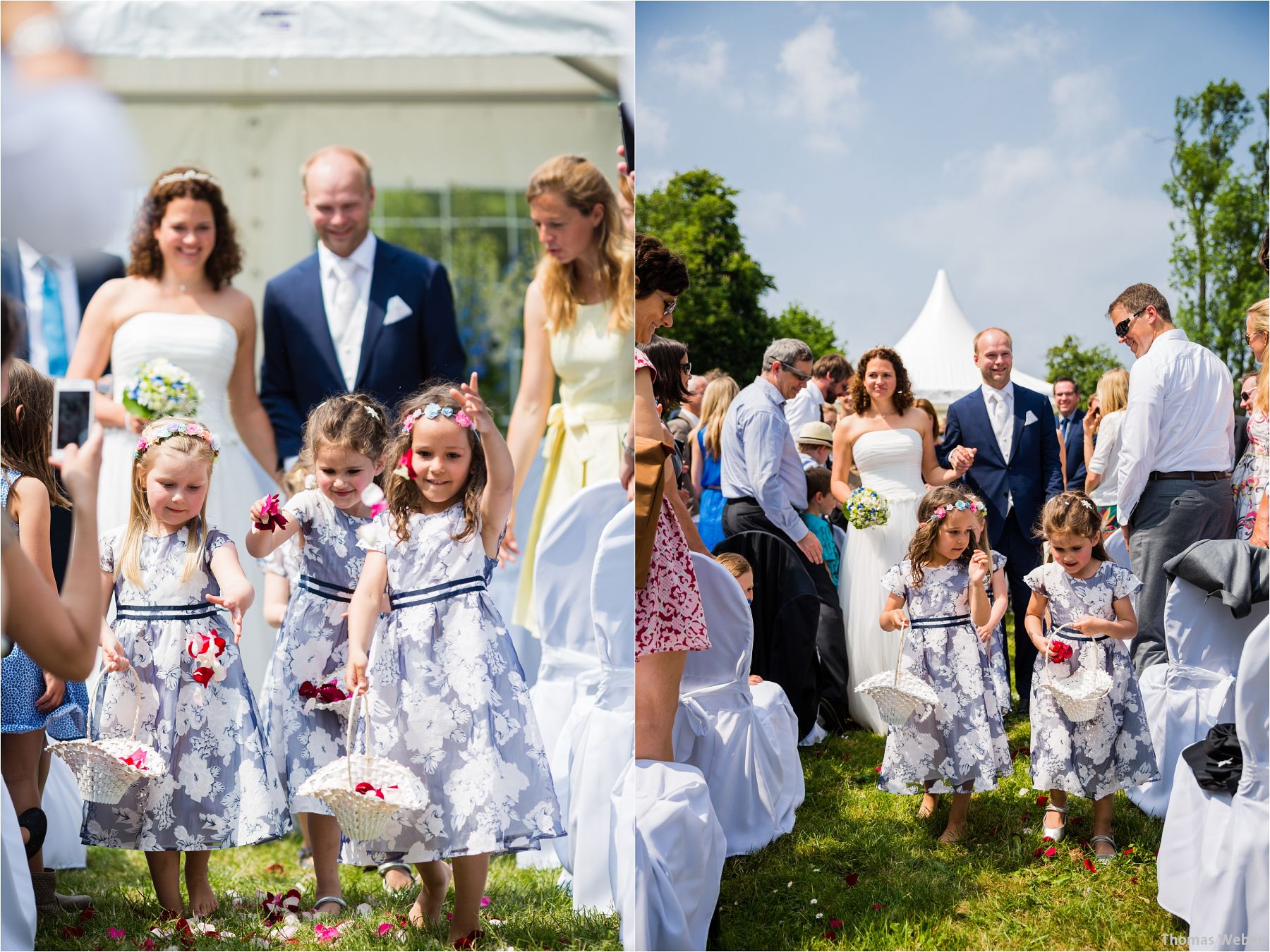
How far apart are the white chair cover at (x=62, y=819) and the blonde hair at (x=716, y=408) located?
89.6 inches

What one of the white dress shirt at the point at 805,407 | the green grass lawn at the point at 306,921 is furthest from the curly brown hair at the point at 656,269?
the green grass lawn at the point at 306,921

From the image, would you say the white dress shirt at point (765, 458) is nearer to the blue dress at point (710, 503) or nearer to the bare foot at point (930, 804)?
Answer: the blue dress at point (710, 503)

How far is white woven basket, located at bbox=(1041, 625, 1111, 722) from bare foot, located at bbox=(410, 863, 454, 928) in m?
1.85

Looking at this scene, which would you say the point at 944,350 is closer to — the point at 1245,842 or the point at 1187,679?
the point at 1187,679

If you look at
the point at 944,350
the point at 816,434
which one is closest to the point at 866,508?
the point at 816,434

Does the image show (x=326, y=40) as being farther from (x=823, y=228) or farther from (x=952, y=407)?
(x=952, y=407)

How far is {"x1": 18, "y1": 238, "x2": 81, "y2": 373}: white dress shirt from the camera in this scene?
3324 mm

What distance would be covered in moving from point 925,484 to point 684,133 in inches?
48.8

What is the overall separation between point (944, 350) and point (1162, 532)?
840 millimetres

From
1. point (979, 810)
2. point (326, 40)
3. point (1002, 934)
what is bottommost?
point (1002, 934)

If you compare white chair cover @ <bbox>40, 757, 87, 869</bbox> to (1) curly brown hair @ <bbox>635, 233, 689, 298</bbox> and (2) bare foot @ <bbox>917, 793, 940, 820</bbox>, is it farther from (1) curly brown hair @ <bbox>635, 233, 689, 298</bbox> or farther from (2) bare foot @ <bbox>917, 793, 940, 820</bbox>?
(2) bare foot @ <bbox>917, 793, 940, 820</bbox>

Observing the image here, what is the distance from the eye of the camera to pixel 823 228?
3.54m

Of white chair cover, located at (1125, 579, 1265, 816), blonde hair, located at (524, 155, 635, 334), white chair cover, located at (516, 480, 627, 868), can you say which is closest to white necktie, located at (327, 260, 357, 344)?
blonde hair, located at (524, 155, 635, 334)

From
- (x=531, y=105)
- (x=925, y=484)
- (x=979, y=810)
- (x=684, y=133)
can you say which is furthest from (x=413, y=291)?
(x=979, y=810)
